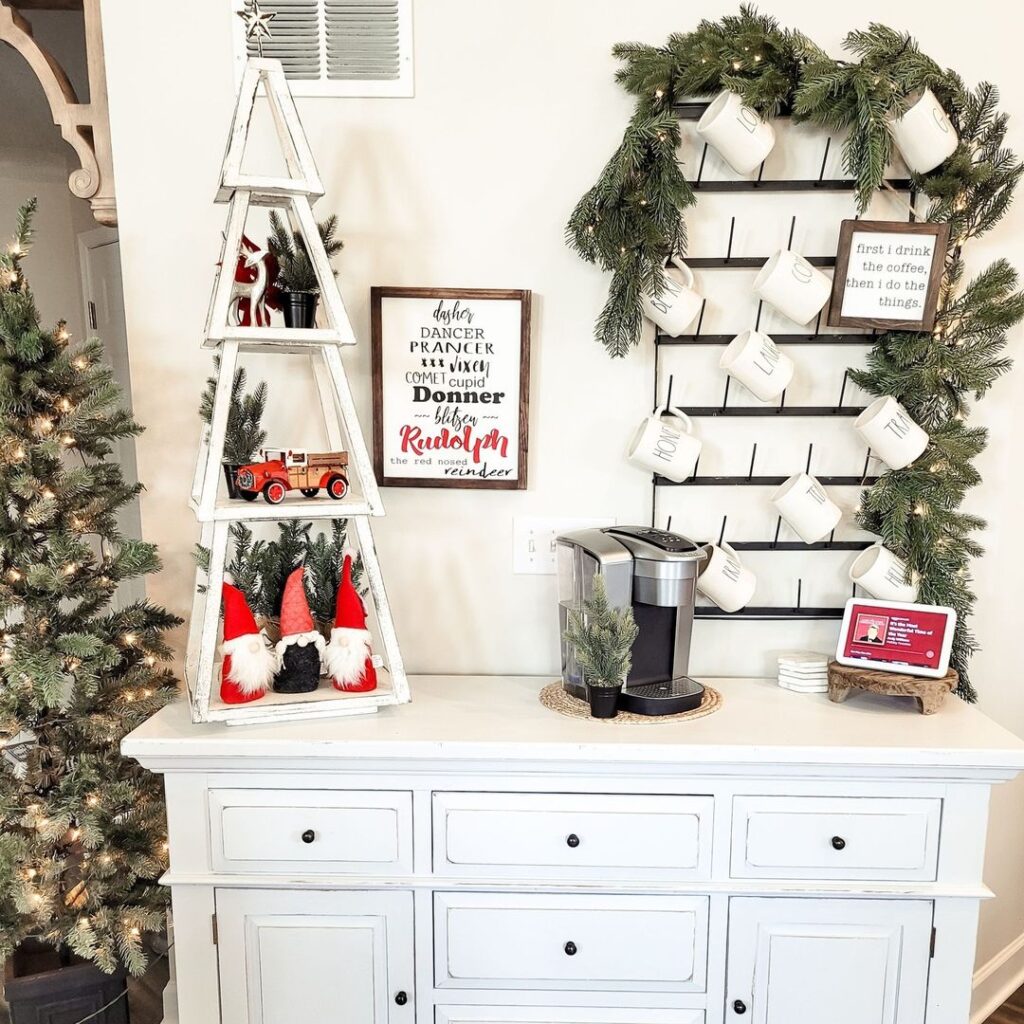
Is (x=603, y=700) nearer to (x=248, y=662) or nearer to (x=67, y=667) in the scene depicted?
(x=248, y=662)

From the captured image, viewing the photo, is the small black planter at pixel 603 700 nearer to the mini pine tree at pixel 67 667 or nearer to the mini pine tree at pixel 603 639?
the mini pine tree at pixel 603 639

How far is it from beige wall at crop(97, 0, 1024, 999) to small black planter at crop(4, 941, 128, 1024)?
2.61ft

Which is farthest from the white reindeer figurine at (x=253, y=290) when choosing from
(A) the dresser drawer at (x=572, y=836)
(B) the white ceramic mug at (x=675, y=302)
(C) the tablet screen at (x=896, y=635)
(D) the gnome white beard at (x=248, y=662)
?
(C) the tablet screen at (x=896, y=635)

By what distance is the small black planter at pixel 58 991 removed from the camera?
1651mm

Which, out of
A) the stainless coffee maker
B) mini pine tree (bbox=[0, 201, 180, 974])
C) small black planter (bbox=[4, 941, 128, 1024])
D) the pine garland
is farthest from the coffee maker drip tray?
small black planter (bbox=[4, 941, 128, 1024])

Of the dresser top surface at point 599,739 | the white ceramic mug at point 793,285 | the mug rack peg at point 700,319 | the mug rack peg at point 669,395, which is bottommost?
the dresser top surface at point 599,739

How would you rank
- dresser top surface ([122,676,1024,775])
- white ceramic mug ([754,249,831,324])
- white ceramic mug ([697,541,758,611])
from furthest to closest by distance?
white ceramic mug ([697,541,758,611]) → white ceramic mug ([754,249,831,324]) → dresser top surface ([122,676,1024,775])

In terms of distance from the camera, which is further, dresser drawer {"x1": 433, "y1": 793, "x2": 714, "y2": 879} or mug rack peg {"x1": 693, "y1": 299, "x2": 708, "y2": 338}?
mug rack peg {"x1": 693, "y1": 299, "x2": 708, "y2": 338}

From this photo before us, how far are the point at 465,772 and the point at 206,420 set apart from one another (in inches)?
32.7

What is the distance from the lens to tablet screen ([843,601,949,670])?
5.14ft

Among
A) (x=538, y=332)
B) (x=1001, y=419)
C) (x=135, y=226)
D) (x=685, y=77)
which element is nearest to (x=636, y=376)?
(x=538, y=332)

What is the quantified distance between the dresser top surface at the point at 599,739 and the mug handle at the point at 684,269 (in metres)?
0.86

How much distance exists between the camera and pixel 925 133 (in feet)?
4.98

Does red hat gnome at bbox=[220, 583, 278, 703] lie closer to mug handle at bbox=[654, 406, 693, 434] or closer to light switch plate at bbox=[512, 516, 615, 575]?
light switch plate at bbox=[512, 516, 615, 575]
